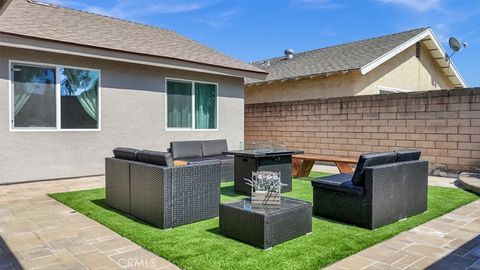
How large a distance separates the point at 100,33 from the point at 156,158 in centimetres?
603

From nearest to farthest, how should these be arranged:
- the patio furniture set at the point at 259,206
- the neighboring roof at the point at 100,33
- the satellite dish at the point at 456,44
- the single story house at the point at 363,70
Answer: the patio furniture set at the point at 259,206 → the neighboring roof at the point at 100,33 → the single story house at the point at 363,70 → the satellite dish at the point at 456,44

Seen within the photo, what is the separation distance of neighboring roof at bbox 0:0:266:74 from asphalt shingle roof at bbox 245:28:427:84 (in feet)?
11.4

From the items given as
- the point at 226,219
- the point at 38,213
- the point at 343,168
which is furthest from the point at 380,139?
the point at 38,213

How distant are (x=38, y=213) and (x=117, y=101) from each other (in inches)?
168

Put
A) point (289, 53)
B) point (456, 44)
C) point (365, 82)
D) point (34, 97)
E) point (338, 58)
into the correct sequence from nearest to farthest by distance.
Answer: point (34, 97) < point (365, 82) < point (338, 58) < point (456, 44) < point (289, 53)

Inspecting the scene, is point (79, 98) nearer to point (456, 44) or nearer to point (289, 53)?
point (289, 53)

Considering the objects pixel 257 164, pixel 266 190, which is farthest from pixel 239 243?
pixel 257 164

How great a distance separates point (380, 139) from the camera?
9.65m

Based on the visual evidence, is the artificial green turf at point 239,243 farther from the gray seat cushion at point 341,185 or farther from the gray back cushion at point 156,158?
the gray back cushion at point 156,158

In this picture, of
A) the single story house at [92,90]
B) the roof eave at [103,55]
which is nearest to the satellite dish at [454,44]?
the roof eave at [103,55]

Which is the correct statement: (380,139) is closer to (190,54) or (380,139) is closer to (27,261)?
(190,54)

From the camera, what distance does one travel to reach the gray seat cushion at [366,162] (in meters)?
4.23

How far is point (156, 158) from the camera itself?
14.2ft

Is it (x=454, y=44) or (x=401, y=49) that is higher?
(x=454, y=44)
